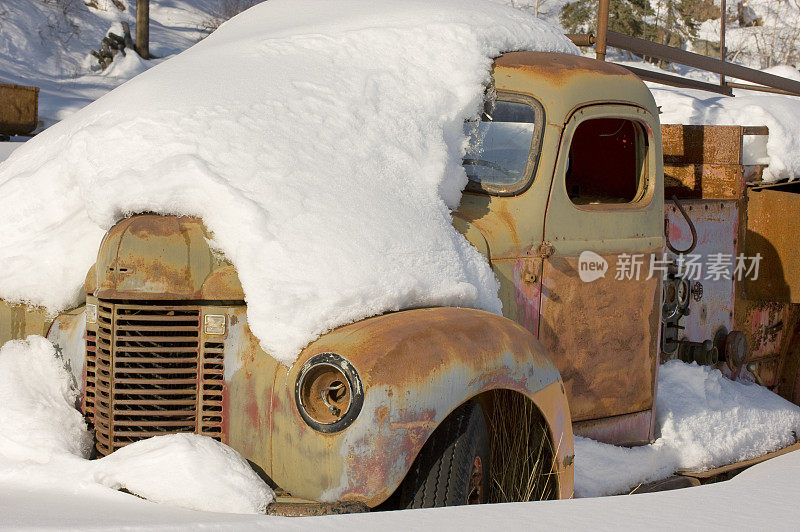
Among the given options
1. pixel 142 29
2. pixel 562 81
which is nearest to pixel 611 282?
pixel 562 81

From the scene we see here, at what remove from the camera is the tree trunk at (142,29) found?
861 inches

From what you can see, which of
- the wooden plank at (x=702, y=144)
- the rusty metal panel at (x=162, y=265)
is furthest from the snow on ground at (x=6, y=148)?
the rusty metal panel at (x=162, y=265)

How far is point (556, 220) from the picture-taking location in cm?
396

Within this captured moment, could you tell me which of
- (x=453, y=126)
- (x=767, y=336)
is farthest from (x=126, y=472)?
(x=767, y=336)

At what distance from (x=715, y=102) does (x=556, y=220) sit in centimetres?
369

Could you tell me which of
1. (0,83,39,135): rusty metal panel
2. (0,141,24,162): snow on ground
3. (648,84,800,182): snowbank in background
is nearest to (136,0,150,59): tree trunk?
(0,83,39,135): rusty metal panel

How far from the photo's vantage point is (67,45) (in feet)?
76.5

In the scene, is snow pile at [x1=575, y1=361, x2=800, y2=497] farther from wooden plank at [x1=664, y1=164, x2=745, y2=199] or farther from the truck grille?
the truck grille

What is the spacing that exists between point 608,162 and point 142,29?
64.1ft

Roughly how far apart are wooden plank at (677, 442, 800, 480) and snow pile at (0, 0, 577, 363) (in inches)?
55.4

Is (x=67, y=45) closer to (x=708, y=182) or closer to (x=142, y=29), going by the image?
(x=142, y=29)

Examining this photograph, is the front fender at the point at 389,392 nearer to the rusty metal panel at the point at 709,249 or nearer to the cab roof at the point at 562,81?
the cab roof at the point at 562,81

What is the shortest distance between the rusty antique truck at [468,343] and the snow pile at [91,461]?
10 centimetres

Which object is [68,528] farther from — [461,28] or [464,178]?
[461,28]
